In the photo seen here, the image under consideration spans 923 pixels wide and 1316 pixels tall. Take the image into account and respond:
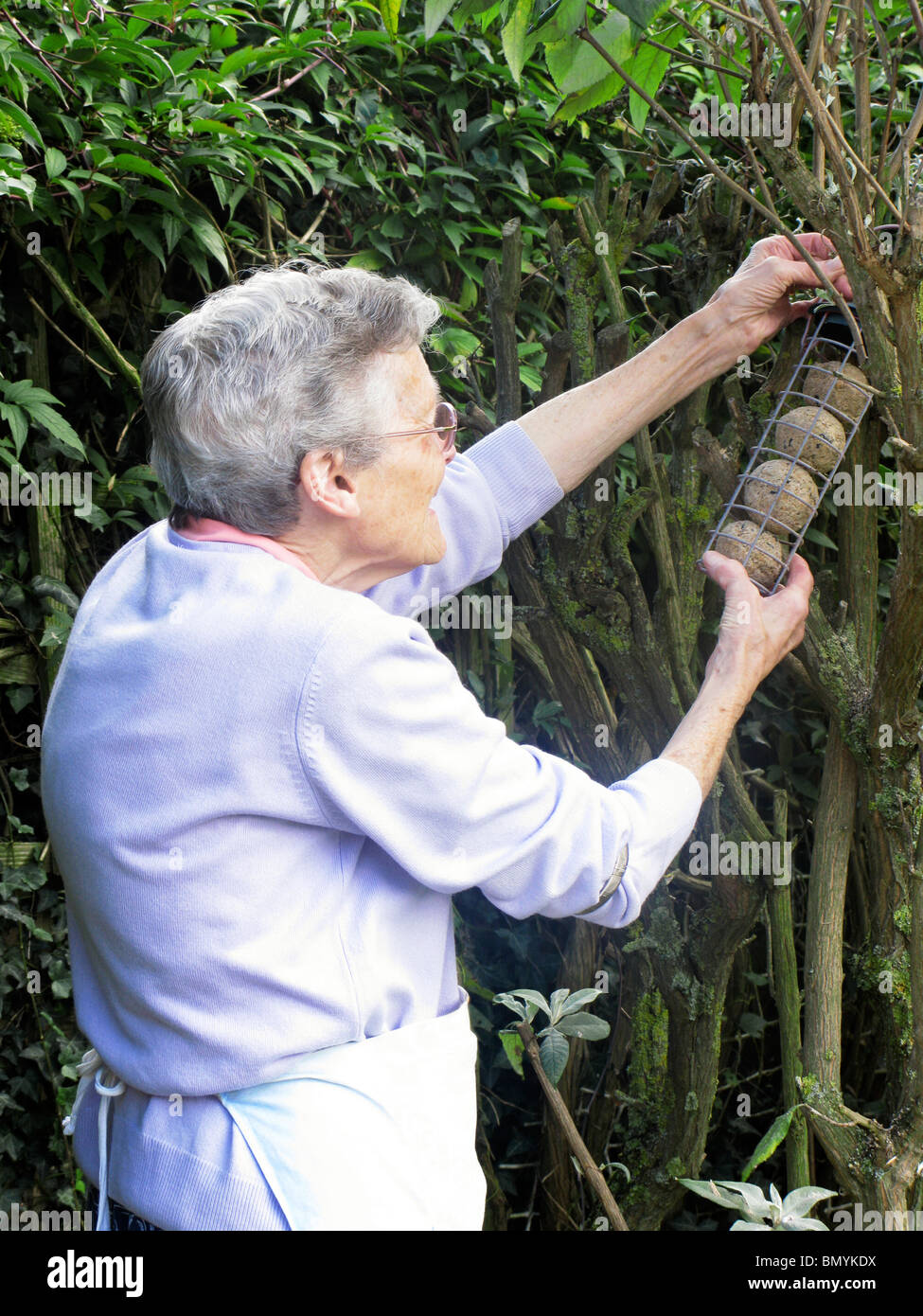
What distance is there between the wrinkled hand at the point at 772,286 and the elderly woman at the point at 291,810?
0.54 metres

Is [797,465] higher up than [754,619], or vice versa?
[797,465]

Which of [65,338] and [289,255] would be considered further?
[289,255]

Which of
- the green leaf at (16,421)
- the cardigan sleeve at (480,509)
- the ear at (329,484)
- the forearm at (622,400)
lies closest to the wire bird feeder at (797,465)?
the forearm at (622,400)

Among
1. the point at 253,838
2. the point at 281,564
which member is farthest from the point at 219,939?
the point at 281,564

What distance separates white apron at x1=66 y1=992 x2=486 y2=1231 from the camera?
3.60 feet

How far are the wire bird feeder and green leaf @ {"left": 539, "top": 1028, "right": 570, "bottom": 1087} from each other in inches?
28.3

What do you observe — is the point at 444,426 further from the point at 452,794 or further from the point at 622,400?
the point at 452,794

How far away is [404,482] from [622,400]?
511 mm

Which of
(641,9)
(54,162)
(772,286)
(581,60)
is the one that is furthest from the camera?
(54,162)

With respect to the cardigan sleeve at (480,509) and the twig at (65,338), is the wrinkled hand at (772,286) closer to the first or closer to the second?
the cardigan sleeve at (480,509)

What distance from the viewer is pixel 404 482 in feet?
4.29

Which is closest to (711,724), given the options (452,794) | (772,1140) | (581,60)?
(452,794)
